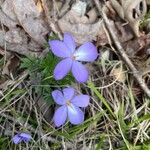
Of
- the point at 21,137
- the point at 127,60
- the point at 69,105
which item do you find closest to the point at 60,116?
the point at 69,105

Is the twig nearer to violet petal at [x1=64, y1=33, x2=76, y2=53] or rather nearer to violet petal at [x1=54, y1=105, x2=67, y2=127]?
violet petal at [x1=64, y1=33, x2=76, y2=53]

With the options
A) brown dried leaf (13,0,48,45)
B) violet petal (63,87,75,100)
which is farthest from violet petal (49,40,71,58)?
brown dried leaf (13,0,48,45)

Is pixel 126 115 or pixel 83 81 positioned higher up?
pixel 83 81

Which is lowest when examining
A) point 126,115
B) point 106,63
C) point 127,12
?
point 126,115

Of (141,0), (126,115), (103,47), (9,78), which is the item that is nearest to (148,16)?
(141,0)

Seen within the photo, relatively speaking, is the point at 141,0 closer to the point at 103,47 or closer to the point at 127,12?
the point at 127,12

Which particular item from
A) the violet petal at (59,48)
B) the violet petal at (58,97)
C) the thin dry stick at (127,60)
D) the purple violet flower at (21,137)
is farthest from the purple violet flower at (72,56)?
the purple violet flower at (21,137)

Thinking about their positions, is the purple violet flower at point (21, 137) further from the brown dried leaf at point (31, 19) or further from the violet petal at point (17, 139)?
the brown dried leaf at point (31, 19)
